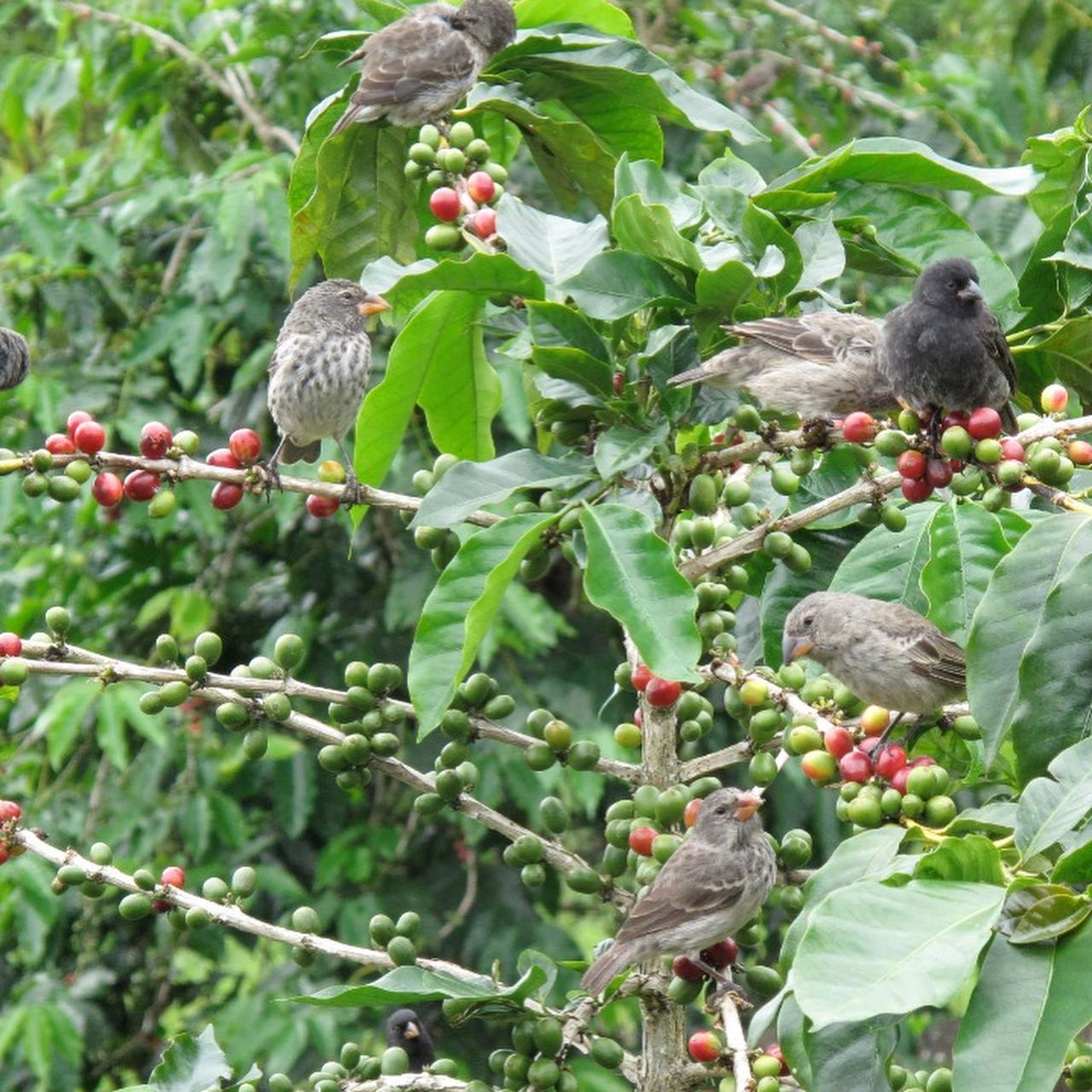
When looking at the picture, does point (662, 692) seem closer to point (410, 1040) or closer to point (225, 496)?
point (225, 496)

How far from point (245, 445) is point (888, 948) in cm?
171

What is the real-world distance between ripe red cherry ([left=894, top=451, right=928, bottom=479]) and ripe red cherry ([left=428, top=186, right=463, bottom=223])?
1.03 metres

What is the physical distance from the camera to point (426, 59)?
4289 millimetres

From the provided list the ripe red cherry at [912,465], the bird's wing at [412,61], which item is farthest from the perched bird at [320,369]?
the ripe red cherry at [912,465]

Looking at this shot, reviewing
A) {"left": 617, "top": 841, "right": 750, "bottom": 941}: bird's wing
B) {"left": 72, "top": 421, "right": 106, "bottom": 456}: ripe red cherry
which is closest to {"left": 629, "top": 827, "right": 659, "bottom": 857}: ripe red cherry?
Answer: {"left": 617, "top": 841, "right": 750, "bottom": 941}: bird's wing

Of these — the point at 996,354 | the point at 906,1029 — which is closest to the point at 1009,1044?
the point at 996,354

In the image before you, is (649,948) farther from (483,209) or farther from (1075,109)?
(1075,109)

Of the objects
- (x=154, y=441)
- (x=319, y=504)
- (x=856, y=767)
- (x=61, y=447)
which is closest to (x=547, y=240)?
(x=319, y=504)

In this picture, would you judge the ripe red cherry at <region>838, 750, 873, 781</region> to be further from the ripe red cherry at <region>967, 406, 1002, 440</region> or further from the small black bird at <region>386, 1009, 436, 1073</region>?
the small black bird at <region>386, 1009, 436, 1073</region>

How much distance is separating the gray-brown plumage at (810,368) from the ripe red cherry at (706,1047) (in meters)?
1.24

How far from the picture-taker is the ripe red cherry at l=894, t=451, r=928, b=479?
102 inches

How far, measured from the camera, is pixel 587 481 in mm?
2625

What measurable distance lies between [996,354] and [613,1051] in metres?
1.43

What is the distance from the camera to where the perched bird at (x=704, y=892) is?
2.73m
